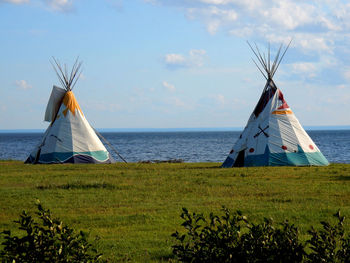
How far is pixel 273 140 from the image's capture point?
2616cm

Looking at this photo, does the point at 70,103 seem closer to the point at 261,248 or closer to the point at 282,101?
the point at 282,101

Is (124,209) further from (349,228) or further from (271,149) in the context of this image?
(271,149)

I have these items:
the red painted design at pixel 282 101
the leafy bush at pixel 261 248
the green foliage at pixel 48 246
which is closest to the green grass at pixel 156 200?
the green foliage at pixel 48 246

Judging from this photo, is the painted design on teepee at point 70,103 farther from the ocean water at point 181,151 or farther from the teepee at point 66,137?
the ocean water at point 181,151

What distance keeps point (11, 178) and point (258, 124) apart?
41.7 ft

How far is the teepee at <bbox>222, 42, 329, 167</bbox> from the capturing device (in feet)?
85.6

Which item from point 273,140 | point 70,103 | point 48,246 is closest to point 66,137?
point 70,103

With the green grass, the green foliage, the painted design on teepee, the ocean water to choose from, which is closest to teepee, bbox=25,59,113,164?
the painted design on teepee

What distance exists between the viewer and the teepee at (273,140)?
26094 millimetres

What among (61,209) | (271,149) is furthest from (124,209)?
(271,149)

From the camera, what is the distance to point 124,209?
13398mm

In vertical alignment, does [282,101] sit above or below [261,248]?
above

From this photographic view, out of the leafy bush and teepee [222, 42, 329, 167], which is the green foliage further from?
teepee [222, 42, 329, 167]

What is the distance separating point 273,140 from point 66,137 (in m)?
12.5
